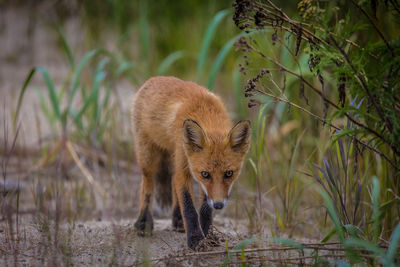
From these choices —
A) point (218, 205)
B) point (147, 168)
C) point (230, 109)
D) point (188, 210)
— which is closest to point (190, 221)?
point (188, 210)

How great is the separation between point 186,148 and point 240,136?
16.4 inches

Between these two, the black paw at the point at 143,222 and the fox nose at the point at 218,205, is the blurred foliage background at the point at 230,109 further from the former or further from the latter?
the fox nose at the point at 218,205

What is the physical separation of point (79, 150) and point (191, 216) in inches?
116

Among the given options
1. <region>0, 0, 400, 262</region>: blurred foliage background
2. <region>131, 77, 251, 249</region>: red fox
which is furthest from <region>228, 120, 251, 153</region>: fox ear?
<region>0, 0, 400, 262</region>: blurred foliage background

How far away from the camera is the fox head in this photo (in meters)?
3.24

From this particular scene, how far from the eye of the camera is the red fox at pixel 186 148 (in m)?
3.29

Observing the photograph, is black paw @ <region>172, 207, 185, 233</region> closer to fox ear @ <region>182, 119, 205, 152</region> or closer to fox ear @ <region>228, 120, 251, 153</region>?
fox ear @ <region>182, 119, 205, 152</region>

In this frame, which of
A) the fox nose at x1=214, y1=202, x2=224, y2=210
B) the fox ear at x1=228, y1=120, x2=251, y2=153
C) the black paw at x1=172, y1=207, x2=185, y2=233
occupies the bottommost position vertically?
the black paw at x1=172, y1=207, x2=185, y2=233

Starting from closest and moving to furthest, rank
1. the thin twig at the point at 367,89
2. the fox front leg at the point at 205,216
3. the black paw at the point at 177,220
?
1. the thin twig at the point at 367,89
2. the fox front leg at the point at 205,216
3. the black paw at the point at 177,220

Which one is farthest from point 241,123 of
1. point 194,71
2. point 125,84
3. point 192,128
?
point 125,84

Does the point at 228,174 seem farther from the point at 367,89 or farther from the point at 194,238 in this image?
the point at 367,89

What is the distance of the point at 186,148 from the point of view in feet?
11.2

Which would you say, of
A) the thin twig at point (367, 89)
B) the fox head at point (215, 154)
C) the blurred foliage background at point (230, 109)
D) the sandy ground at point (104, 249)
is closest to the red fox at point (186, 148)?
the fox head at point (215, 154)

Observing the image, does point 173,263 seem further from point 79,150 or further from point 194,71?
point 194,71
